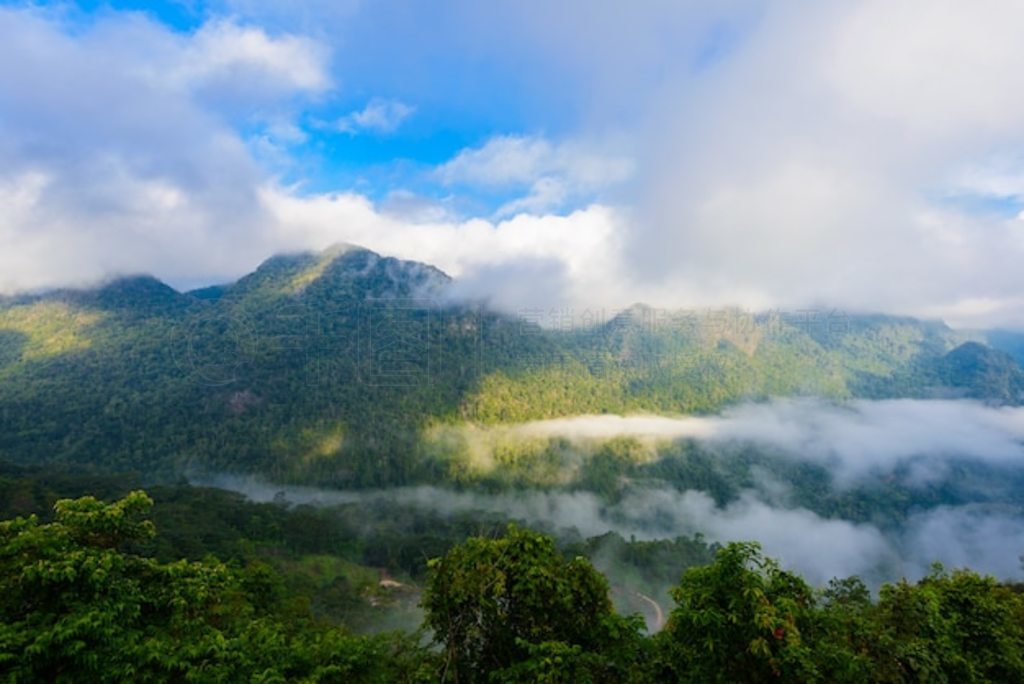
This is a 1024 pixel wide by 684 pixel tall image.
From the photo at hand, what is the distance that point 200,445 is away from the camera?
136250 mm

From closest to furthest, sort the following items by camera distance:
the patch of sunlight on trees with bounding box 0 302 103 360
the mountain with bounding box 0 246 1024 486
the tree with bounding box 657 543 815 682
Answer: the tree with bounding box 657 543 815 682
the mountain with bounding box 0 246 1024 486
the patch of sunlight on trees with bounding box 0 302 103 360

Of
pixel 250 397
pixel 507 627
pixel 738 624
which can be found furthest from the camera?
pixel 250 397

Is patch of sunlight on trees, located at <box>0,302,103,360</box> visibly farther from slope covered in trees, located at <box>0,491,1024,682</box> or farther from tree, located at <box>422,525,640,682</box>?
tree, located at <box>422,525,640,682</box>

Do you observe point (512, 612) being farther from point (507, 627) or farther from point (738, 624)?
point (738, 624)

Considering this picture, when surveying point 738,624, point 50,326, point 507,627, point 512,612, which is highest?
point 50,326

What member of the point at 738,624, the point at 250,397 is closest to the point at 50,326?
the point at 250,397

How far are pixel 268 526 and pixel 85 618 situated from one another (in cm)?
8652

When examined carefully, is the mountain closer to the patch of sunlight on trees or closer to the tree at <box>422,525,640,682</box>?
the patch of sunlight on trees

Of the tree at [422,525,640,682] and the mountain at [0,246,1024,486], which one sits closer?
the tree at [422,525,640,682]

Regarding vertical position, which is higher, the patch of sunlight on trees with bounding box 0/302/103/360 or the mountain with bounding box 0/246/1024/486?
the patch of sunlight on trees with bounding box 0/302/103/360

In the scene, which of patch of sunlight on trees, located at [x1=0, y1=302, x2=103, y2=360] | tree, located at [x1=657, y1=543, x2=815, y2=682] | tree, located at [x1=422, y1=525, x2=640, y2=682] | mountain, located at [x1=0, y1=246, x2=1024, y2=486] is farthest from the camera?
patch of sunlight on trees, located at [x1=0, y1=302, x2=103, y2=360]

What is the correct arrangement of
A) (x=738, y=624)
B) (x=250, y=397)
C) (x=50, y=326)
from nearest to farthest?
(x=738, y=624), (x=250, y=397), (x=50, y=326)

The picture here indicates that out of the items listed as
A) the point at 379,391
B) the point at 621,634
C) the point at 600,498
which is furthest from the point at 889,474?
the point at 621,634

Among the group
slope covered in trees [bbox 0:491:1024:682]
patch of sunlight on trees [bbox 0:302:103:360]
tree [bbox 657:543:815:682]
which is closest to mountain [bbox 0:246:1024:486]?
patch of sunlight on trees [bbox 0:302:103:360]
